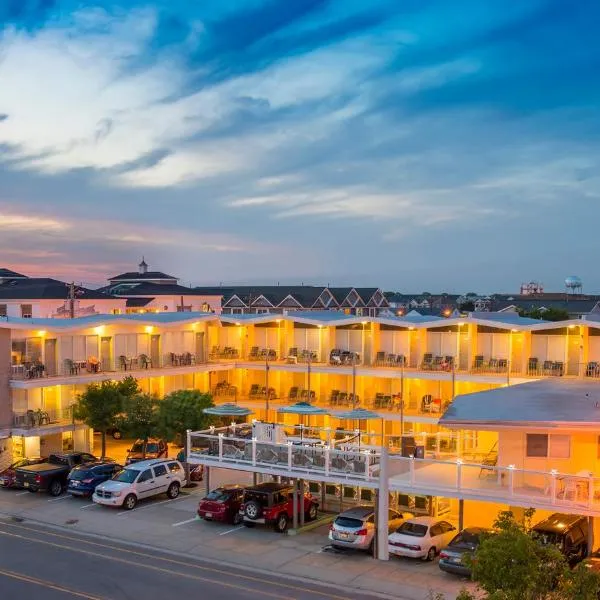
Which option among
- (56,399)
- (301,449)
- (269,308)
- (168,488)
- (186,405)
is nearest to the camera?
(301,449)

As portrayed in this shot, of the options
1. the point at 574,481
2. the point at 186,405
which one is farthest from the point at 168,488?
the point at 574,481

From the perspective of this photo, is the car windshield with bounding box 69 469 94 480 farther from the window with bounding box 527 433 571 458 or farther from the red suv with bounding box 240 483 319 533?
the window with bounding box 527 433 571 458

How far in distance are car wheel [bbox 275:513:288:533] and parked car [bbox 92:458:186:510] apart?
6.42 meters

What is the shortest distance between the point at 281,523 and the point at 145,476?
6.68m

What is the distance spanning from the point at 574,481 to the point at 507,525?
437 inches

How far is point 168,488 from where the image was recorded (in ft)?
108

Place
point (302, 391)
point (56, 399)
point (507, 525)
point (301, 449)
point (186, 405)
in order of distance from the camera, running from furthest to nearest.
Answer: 1. point (302, 391)
2. point (56, 399)
3. point (186, 405)
4. point (301, 449)
5. point (507, 525)

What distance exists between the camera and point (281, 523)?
28016 mm

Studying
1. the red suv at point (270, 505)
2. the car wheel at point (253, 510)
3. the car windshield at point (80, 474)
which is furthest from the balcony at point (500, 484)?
the car windshield at point (80, 474)

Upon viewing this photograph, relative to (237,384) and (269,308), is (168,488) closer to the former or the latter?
(237,384)

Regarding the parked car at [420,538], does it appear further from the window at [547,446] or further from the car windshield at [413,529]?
the window at [547,446]

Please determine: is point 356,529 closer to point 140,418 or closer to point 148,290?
point 140,418

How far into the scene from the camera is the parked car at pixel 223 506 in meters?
28.6

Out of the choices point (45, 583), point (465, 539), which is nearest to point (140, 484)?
point (45, 583)
